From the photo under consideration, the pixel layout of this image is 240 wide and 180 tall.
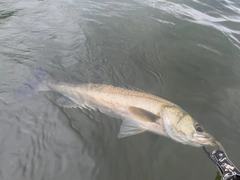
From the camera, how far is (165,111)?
12.4ft

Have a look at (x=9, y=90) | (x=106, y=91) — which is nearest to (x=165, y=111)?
(x=106, y=91)

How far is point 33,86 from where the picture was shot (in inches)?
185

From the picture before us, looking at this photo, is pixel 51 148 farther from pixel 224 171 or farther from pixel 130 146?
pixel 224 171

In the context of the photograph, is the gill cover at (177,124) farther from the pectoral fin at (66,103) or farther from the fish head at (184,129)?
the pectoral fin at (66,103)

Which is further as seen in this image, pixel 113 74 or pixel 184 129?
pixel 113 74

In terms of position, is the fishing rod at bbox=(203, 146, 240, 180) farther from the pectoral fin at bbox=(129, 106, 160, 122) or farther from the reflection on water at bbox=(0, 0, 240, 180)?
the pectoral fin at bbox=(129, 106, 160, 122)

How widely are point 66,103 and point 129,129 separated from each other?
1.48 m

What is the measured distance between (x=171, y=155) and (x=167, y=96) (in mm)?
1641

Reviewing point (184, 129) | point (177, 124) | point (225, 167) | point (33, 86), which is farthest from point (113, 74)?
point (225, 167)

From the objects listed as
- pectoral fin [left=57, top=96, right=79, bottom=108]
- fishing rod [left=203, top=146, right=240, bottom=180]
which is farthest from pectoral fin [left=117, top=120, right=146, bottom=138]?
fishing rod [left=203, top=146, right=240, bottom=180]

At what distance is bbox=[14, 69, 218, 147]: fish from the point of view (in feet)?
11.6

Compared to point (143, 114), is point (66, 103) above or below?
below

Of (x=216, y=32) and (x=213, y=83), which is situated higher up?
(x=216, y=32)

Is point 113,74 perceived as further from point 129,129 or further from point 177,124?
point 177,124
